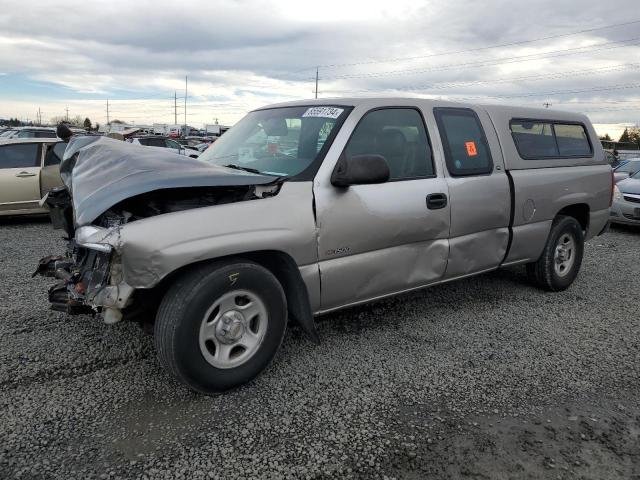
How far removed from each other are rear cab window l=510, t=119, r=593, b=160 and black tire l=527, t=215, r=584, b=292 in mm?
717

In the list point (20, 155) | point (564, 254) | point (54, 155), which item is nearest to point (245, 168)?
point (564, 254)

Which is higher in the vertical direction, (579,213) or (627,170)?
(627,170)

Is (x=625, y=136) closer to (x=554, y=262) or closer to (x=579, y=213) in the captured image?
(x=579, y=213)

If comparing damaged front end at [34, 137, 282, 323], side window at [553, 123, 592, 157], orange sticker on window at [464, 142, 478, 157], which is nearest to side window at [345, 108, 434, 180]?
orange sticker on window at [464, 142, 478, 157]

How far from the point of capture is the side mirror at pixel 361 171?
3.28m

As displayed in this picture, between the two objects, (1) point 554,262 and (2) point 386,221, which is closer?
(2) point 386,221

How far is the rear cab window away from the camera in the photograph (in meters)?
4.89

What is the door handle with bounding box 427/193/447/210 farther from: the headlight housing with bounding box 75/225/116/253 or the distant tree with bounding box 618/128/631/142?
the distant tree with bounding box 618/128/631/142

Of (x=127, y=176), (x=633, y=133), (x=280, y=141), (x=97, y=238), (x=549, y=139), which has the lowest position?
(x=97, y=238)

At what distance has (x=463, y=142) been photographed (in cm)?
434

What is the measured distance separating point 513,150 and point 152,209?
333cm

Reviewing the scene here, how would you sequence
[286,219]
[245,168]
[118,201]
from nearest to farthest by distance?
[118,201] → [286,219] → [245,168]

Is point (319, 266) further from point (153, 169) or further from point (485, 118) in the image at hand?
point (485, 118)

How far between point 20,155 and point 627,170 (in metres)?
12.3
